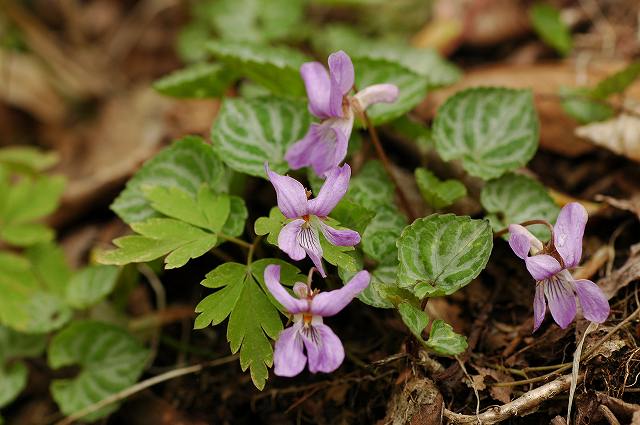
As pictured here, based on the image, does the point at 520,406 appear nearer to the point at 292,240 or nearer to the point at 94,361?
the point at 292,240

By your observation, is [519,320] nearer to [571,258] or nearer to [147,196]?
[571,258]

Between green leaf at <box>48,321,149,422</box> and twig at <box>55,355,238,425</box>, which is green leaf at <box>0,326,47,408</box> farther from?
twig at <box>55,355,238,425</box>

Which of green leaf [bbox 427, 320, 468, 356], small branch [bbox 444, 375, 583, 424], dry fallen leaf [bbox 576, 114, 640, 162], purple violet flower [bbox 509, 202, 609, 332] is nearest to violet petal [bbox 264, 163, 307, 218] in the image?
green leaf [bbox 427, 320, 468, 356]

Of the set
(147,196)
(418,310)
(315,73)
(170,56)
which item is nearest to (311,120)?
(315,73)

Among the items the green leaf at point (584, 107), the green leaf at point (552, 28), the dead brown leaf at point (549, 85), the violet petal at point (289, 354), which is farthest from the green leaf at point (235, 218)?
the green leaf at point (552, 28)

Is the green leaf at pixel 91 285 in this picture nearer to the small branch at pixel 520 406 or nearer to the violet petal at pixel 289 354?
the violet petal at pixel 289 354

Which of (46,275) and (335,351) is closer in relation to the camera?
(335,351)
